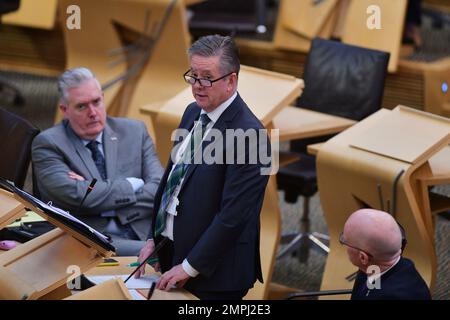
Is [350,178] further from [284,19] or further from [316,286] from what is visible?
[284,19]

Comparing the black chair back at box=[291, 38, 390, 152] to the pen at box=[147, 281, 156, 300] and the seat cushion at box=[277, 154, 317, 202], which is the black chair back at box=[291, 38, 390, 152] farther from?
the pen at box=[147, 281, 156, 300]

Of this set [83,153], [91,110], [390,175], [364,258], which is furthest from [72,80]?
[364,258]

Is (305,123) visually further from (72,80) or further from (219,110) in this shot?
(219,110)

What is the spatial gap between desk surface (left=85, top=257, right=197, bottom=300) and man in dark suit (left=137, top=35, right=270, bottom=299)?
0.03 meters

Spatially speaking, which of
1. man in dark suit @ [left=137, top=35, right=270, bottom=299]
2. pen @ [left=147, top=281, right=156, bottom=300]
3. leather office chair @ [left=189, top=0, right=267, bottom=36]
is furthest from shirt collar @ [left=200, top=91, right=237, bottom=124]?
leather office chair @ [left=189, top=0, right=267, bottom=36]

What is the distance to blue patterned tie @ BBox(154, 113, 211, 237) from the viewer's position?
3.43m

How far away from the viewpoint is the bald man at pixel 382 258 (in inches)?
127

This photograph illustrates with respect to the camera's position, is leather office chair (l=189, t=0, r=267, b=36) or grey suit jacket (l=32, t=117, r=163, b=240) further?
leather office chair (l=189, t=0, r=267, b=36)

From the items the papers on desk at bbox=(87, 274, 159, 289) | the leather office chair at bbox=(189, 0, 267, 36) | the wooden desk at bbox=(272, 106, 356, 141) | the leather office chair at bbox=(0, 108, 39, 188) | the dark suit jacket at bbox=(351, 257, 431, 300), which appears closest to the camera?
the dark suit jacket at bbox=(351, 257, 431, 300)

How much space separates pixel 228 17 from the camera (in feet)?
24.3

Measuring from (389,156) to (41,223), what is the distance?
4.90ft

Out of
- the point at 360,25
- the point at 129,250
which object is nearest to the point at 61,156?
the point at 129,250

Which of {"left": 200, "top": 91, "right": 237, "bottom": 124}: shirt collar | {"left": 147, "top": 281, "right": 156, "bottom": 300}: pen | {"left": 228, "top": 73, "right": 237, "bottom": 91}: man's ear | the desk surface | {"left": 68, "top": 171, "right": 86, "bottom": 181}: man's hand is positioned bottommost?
the desk surface

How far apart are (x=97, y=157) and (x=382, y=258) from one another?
1.59 m
